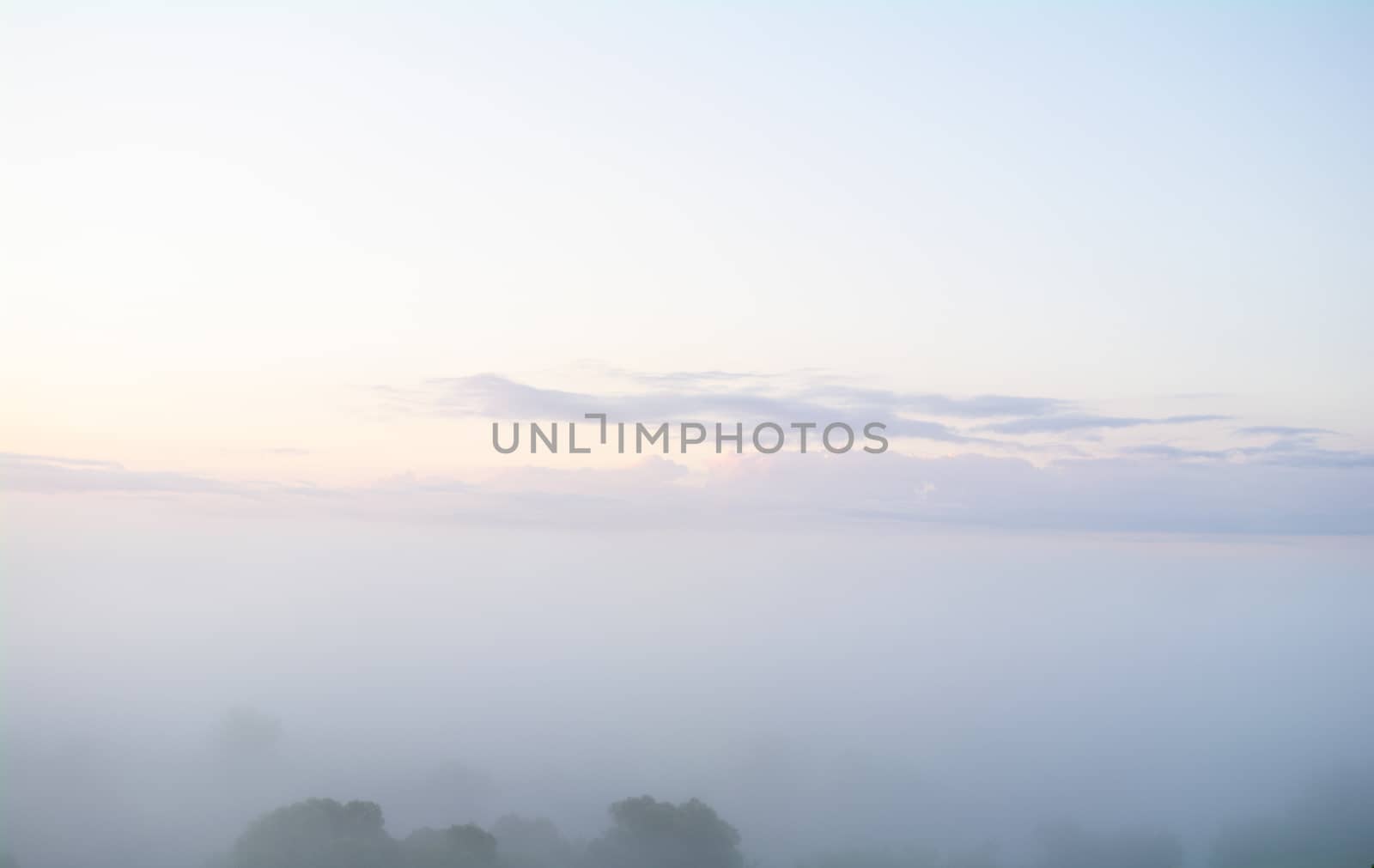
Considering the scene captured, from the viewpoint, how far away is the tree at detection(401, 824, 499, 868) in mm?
64812

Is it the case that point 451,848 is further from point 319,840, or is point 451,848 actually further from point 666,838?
point 666,838

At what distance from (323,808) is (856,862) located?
34.1 meters

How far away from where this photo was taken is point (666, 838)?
2736 inches

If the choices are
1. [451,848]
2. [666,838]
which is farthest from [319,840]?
[666,838]

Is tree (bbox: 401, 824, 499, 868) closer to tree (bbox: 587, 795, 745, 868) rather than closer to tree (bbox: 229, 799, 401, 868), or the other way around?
tree (bbox: 229, 799, 401, 868)

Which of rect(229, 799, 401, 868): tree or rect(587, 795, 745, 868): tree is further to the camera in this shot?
rect(587, 795, 745, 868): tree

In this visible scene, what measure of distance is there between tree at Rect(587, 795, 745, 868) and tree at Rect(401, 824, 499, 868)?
7289 mm

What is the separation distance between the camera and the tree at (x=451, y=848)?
64812 millimetres

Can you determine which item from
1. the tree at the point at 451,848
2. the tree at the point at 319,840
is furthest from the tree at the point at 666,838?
the tree at the point at 319,840

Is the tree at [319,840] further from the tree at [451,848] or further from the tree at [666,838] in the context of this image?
the tree at [666,838]

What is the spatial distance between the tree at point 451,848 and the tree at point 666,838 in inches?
287

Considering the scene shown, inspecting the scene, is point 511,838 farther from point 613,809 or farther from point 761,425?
point 761,425

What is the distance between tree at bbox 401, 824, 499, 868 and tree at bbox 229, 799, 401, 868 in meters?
1.16

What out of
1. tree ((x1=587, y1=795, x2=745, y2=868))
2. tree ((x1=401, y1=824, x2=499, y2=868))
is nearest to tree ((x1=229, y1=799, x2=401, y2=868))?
tree ((x1=401, y1=824, x2=499, y2=868))
